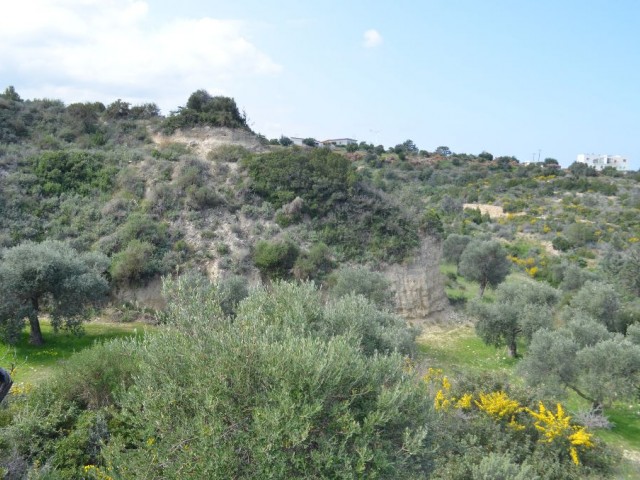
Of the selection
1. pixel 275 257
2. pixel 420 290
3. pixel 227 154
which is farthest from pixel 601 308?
pixel 227 154

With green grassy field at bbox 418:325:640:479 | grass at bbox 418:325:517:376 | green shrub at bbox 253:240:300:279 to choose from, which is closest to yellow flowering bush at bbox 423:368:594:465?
green grassy field at bbox 418:325:640:479

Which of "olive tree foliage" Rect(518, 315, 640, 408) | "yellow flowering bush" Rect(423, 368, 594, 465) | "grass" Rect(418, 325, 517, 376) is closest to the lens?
"yellow flowering bush" Rect(423, 368, 594, 465)

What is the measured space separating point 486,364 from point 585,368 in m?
5.16

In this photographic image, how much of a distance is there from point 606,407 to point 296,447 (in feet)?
44.5

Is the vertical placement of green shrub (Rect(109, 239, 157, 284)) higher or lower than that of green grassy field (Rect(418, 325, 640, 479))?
higher

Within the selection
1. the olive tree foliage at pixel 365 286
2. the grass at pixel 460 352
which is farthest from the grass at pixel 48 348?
the grass at pixel 460 352

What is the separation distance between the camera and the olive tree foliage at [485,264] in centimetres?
2759

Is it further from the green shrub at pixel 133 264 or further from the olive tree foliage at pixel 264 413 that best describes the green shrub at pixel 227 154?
the olive tree foliage at pixel 264 413

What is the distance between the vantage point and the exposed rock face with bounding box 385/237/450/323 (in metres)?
24.4

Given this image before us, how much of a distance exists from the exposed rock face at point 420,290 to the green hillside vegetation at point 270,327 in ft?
1.85

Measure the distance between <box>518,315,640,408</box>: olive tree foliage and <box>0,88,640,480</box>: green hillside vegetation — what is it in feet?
0.20

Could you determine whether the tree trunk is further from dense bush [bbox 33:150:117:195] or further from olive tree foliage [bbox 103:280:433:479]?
dense bush [bbox 33:150:117:195]

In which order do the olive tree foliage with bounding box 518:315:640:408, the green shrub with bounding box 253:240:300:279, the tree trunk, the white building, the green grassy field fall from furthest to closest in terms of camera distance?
the white building
the green shrub with bounding box 253:240:300:279
the tree trunk
the olive tree foliage with bounding box 518:315:640:408
the green grassy field

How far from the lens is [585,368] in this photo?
47.4 feet
